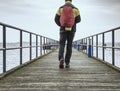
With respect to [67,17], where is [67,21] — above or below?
below

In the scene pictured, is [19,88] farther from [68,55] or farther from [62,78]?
[68,55]

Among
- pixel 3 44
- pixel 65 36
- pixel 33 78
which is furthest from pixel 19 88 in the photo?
pixel 65 36

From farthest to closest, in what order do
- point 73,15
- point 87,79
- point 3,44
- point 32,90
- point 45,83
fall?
point 73,15 < point 3,44 < point 87,79 < point 45,83 < point 32,90

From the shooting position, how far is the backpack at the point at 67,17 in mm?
10633

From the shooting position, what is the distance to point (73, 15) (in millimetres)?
10773

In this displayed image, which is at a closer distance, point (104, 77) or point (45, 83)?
point (45, 83)

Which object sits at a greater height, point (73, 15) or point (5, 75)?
point (73, 15)

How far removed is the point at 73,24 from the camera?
1089cm

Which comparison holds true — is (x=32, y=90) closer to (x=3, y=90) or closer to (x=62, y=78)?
(x=3, y=90)

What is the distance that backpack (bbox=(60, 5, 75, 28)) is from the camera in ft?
34.9

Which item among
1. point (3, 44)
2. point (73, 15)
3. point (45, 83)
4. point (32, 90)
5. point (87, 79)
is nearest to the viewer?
point (32, 90)

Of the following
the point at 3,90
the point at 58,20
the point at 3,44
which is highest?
the point at 58,20

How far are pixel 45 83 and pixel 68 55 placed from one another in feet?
12.1

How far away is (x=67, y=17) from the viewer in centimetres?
1063
